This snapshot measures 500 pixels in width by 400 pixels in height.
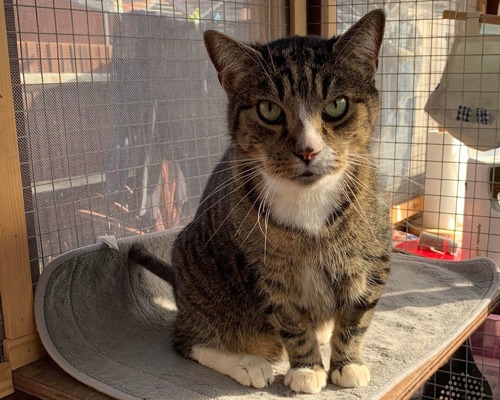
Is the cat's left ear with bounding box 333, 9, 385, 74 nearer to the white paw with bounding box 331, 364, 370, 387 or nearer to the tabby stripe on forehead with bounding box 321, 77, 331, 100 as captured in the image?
Result: the tabby stripe on forehead with bounding box 321, 77, 331, 100

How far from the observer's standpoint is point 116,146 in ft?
5.27

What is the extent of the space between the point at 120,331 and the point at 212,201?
1.37ft

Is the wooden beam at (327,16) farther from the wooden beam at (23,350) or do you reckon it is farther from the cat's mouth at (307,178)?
the wooden beam at (23,350)

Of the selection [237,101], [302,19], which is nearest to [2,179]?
[237,101]

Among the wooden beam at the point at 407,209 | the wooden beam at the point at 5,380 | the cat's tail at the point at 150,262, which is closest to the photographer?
the wooden beam at the point at 5,380

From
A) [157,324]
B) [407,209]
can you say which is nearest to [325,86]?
[157,324]

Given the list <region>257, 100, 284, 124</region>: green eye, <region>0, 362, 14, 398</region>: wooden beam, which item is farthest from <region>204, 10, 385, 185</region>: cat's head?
<region>0, 362, 14, 398</region>: wooden beam

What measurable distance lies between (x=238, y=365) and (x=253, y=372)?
55 millimetres

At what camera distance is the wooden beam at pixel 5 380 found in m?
1.32

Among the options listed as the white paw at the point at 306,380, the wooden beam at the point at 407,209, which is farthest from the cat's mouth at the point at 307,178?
the wooden beam at the point at 407,209

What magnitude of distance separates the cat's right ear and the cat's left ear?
168mm

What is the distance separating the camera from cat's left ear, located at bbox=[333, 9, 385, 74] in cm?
112

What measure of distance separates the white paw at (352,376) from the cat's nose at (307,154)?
46 centimetres

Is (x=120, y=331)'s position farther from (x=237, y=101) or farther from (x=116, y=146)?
(x=237, y=101)
